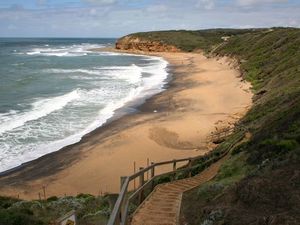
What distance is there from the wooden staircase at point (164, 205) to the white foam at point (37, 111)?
15988 mm

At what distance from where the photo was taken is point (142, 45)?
109812mm

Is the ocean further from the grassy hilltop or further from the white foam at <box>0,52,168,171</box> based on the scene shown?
the grassy hilltop

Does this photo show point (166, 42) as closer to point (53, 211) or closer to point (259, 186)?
point (53, 211)

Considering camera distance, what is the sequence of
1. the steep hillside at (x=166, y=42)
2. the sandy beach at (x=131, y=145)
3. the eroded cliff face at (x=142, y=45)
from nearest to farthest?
the sandy beach at (x=131, y=145) → the steep hillside at (x=166, y=42) → the eroded cliff face at (x=142, y=45)

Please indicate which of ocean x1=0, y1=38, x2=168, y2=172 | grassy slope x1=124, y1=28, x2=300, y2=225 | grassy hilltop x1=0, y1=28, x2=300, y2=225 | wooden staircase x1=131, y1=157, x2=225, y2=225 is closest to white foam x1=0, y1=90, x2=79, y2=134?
ocean x1=0, y1=38, x2=168, y2=172

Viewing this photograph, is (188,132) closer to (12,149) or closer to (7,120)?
(12,149)

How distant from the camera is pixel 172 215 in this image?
340 inches

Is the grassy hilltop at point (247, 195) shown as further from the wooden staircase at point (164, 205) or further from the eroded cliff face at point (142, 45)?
the eroded cliff face at point (142, 45)

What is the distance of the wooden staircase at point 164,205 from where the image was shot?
326 inches

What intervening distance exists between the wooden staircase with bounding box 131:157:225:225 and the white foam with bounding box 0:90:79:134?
1599cm

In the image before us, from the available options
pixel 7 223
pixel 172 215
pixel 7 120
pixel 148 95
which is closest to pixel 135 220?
pixel 172 215

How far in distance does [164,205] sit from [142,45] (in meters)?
102

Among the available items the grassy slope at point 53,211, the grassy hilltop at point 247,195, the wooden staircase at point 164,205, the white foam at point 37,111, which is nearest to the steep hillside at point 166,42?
the white foam at point 37,111

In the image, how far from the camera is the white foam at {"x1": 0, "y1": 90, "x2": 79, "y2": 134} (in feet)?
86.9
